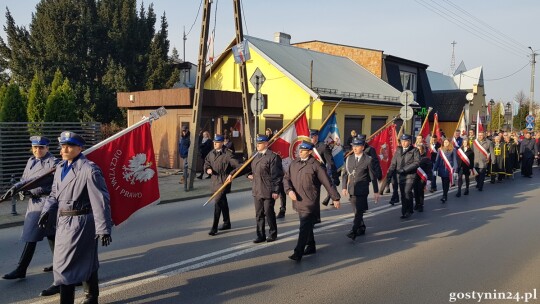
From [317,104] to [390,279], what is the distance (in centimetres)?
1756

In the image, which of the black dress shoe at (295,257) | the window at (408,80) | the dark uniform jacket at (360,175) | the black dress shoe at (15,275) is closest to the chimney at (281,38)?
the window at (408,80)

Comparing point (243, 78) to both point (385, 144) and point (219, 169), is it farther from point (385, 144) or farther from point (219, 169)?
point (219, 169)

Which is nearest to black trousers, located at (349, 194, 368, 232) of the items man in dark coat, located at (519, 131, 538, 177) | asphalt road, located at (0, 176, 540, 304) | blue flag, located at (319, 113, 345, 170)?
asphalt road, located at (0, 176, 540, 304)

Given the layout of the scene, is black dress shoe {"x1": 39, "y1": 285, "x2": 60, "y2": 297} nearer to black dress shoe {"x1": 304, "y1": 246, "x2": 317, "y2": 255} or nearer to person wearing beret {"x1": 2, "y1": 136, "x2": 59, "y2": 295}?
person wearing beret {"x1": 2, "y1": 136, "x2": 59, "y2": 295}

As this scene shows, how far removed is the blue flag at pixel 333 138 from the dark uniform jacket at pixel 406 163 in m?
1.37

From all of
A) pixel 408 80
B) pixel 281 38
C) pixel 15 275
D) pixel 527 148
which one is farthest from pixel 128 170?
pixel 408 80

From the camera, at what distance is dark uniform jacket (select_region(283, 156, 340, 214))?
6.61 meters

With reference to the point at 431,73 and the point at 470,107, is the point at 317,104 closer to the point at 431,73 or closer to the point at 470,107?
the point at 470,107

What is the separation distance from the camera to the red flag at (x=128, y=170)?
5.56m

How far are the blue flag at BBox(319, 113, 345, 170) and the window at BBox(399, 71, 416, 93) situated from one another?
2419 cm

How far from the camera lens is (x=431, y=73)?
49.5m

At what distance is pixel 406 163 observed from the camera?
396 inches

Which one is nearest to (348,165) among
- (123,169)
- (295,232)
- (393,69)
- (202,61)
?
(295,232)

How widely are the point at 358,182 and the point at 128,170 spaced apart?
4.04 meters
